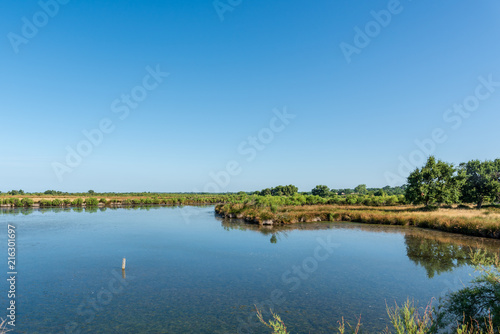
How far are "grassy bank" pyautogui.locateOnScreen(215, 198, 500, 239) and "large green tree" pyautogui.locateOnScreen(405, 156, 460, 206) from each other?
2.08 meters

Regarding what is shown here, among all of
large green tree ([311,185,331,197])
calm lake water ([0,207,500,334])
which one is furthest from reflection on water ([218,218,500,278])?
large green tree ([311,185,331,197])

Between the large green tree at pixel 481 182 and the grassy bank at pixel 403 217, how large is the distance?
12.5ft

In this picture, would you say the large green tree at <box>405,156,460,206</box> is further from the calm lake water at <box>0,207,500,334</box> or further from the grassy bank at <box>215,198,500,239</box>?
the calm lake water at <box>0,207,500,334</box>

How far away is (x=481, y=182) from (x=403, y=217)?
2238 centimetres

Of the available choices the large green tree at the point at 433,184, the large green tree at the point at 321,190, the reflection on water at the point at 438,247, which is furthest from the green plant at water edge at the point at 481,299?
the large green tree at the point at 321,190

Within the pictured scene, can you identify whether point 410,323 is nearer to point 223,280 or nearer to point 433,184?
point 223,280

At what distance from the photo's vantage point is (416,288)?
1393cm

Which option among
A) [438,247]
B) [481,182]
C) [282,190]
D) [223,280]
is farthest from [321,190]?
[223,280]

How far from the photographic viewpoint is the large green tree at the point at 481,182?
45500 mm

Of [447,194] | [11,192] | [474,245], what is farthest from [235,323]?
[11,192]

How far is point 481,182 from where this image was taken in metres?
47.2

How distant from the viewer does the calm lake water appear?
35.0 feet

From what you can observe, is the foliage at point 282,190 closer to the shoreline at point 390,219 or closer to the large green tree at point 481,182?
the shoreline at point 390,219

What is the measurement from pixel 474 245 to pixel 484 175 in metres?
32.7
